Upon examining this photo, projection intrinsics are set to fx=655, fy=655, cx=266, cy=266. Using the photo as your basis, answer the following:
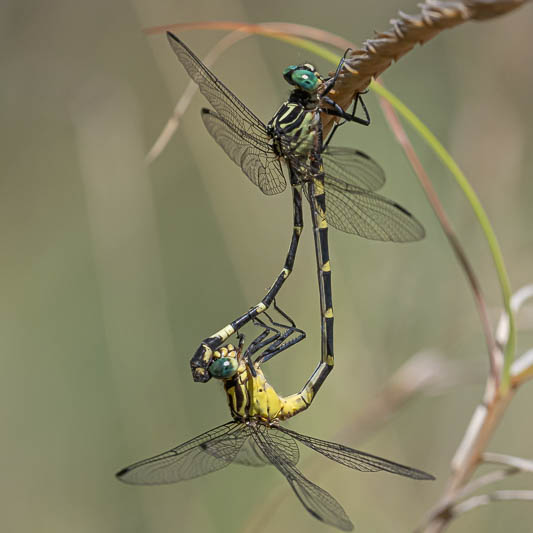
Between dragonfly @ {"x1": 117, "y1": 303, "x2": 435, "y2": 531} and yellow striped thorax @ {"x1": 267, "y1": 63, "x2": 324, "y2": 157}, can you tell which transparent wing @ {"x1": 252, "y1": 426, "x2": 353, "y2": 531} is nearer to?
dragonfly @ {"x1": 117, "y1": 303, "x2": 435, "y2": 531}

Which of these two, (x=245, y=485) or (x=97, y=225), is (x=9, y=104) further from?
(x=245, y=485)

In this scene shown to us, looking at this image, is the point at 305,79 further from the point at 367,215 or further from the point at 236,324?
the point at 236,324

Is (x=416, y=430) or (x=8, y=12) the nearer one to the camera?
(x=416, y=430)

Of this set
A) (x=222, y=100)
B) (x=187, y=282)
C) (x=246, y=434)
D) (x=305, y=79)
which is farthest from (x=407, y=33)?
(x=187, y=282)

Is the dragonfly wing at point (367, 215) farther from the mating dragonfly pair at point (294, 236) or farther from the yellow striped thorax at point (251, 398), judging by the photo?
the yellow striped thorax at point (251, 398)

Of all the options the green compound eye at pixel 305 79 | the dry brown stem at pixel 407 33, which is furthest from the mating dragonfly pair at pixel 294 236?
the dry brown stem at pixel 407 33

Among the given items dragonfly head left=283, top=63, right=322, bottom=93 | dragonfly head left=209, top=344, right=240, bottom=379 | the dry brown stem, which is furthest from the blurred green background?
the dry brown stem

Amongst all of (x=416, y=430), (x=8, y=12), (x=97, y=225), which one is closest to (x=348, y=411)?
(x=416, y=430)
